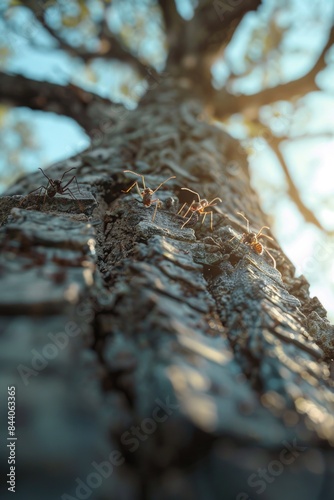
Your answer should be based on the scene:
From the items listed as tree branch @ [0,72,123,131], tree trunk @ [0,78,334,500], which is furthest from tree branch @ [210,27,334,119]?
tree trunk @ [0,78,334,500]

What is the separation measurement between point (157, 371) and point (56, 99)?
383cm

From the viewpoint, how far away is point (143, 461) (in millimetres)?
604

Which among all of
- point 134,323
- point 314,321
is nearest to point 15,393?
point 134,323

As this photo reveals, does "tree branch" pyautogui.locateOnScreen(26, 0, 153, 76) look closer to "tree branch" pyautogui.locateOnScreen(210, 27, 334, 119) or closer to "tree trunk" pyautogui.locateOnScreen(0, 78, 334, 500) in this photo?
"tree branch" pyautogui.locateOnScreen(210, 27, 334, 119)

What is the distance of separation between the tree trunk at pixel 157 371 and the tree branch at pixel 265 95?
3.36m

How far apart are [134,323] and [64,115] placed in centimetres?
366

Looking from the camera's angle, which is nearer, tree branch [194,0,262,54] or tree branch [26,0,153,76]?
tree branch [194,0,262,54]

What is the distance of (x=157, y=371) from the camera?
66 centimetres

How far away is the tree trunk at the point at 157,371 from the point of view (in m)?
0.59

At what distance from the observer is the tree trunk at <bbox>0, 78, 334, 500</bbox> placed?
593mm

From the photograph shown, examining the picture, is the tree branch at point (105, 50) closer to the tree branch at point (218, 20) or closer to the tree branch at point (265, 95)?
the tree branch at point (218, 20)

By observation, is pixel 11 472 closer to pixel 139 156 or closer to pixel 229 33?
pixel 139 156

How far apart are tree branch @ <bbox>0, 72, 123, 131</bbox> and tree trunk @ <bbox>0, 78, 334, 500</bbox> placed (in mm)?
2865

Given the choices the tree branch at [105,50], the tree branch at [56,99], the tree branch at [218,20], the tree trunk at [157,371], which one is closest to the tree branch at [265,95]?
the tree branch at [218,20]
